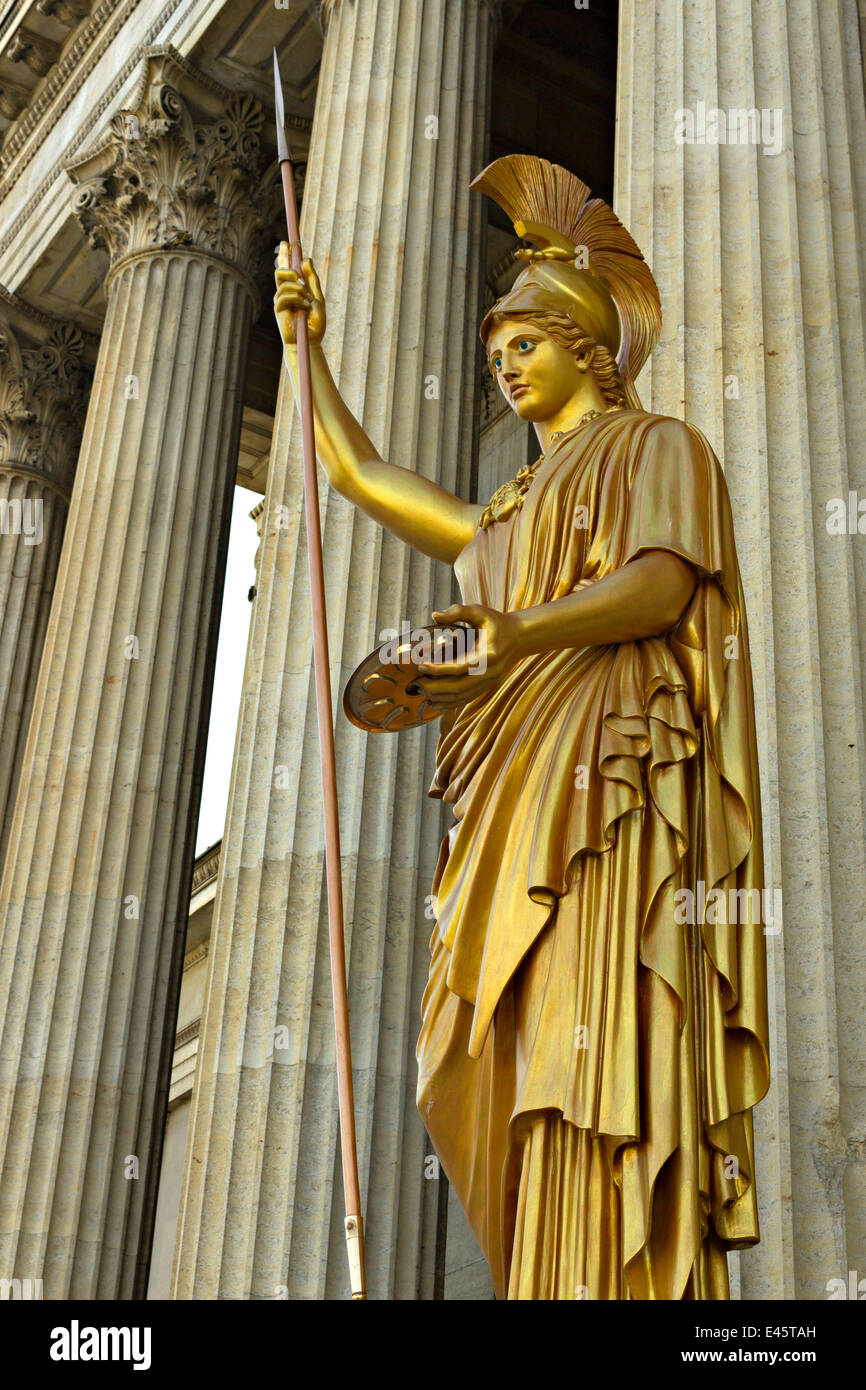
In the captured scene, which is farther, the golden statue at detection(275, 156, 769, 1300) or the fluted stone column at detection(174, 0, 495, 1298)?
the fluted stone column at detection(174, 0, 495, 1298)

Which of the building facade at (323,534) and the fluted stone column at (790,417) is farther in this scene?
the building facade at (323,534)

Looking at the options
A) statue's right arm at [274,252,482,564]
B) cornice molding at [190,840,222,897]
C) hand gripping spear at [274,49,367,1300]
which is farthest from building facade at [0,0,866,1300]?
cornice molding at [190,840,222,897]

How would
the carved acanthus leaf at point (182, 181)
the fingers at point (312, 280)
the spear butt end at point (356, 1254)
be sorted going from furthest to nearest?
the carved acanthus leaf at point (182, 181), the fingers at point (312, 280), the spear butt end at point (356, 1254)

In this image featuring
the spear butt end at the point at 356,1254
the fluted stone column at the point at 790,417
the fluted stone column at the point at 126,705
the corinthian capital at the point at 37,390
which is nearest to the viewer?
the spear butt end at the point at 356,1254

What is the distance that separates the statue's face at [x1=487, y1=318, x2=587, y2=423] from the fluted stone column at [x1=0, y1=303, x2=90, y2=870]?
14554 mm

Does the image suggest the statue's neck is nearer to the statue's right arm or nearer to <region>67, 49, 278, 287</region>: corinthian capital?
the statue's right arm

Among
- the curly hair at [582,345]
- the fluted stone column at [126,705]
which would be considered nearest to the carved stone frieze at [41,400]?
the fluted stone column at [126,705]

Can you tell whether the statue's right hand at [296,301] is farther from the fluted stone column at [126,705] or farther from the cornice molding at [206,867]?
the cornice molding at [206,867]

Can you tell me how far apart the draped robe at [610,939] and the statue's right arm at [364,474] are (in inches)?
19.9

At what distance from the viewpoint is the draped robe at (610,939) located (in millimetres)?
3400

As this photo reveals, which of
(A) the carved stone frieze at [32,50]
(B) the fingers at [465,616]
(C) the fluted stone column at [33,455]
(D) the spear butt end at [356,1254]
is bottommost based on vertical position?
(D) the spear butt end at [356,1254]

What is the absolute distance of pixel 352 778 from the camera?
9.59 metres

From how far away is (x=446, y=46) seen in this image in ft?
39.6

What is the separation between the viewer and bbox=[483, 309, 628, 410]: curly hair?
431 cm
